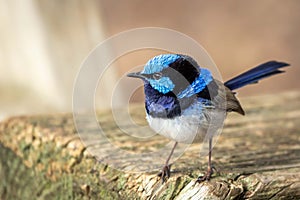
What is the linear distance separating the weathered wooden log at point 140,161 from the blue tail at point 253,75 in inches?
11.6

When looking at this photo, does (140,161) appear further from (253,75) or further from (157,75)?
(253,75)

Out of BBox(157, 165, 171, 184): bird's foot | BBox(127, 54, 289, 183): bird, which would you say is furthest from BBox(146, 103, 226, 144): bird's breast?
BBox(157, 165, 171, 184): bird's foot

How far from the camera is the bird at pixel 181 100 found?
271 cm

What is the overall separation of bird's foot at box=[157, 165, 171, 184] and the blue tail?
2.22ft

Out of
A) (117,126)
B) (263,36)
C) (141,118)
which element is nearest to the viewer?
(117,126)

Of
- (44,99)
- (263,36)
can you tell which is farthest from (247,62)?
(44,99)

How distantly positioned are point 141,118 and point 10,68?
1.61 metres

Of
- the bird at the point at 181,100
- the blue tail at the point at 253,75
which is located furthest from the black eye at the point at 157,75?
the blue tail at the point at 253,75

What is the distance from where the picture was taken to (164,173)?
2824 millimetres

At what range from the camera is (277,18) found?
973 centimetres

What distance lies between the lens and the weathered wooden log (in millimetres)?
2773

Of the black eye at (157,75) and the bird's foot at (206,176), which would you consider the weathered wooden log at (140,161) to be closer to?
the bird's foot at (206,176)

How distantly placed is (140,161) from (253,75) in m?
0.73

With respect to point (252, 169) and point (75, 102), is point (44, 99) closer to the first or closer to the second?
point (75, 102)
